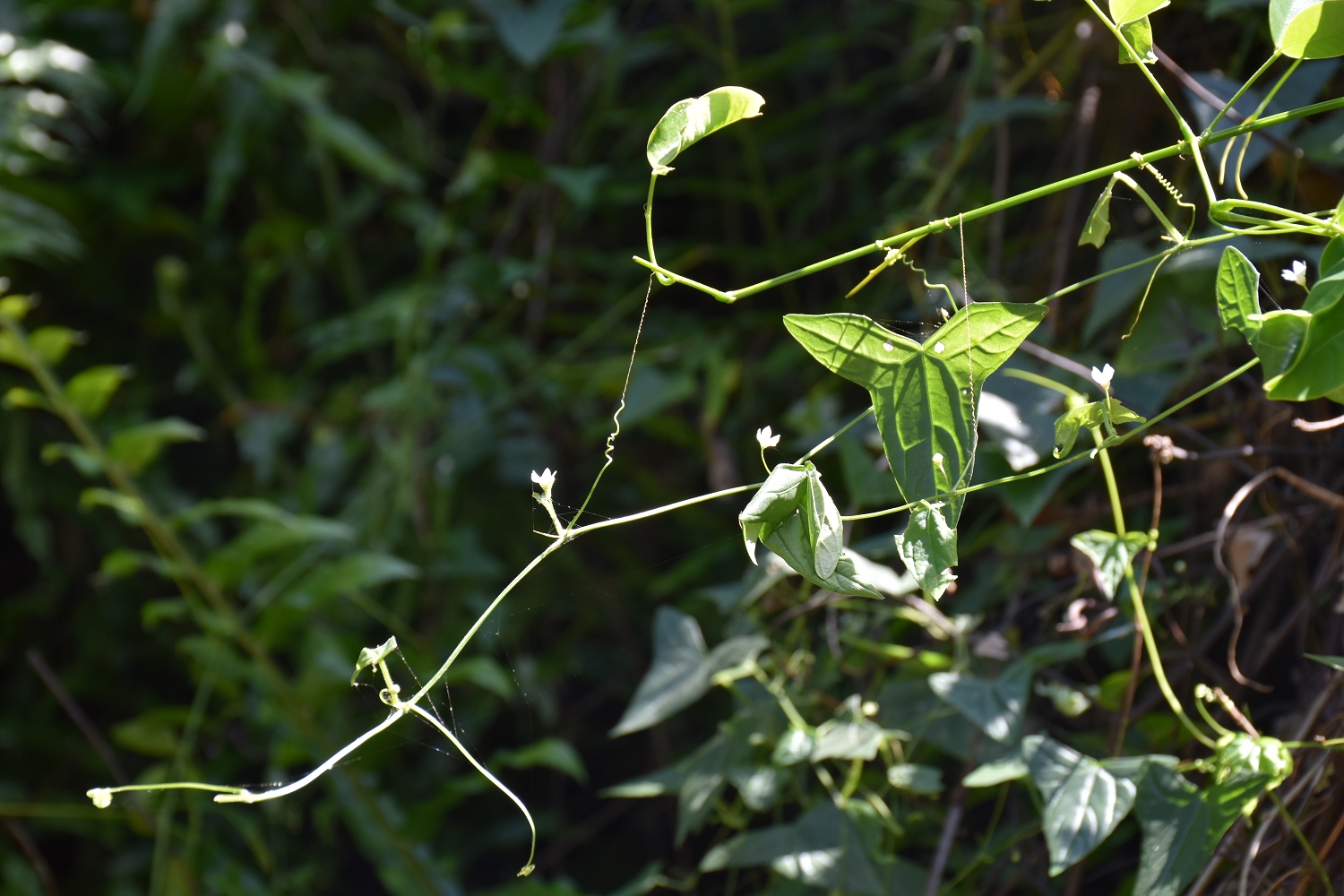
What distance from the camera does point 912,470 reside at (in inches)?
13.1

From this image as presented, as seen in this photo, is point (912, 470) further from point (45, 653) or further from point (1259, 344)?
point (45, 653)

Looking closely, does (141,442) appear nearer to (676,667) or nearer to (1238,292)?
(676,667)

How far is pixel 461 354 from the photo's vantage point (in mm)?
1013

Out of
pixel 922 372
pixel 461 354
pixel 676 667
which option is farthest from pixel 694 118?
pixel 461 354

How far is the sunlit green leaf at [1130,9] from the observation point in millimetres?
319

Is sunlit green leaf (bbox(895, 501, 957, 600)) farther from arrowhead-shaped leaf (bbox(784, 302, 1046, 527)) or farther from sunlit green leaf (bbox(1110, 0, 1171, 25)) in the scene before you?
sunlit green leaf (bbox(1110, 0, 1171, 25))

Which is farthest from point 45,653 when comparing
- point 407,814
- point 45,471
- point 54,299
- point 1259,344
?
point 1259,344

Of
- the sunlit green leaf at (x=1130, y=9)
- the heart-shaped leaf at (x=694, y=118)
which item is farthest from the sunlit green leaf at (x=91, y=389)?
the sunlit green leaf at (x=1130, y=9)

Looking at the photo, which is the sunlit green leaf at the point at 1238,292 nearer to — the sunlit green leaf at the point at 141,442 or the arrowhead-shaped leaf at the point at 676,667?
the arrowhead-shaped leaf at the point at 676,667

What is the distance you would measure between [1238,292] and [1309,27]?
9 cm

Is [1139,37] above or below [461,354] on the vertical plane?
above

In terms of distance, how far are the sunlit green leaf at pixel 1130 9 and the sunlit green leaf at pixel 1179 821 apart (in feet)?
1.03

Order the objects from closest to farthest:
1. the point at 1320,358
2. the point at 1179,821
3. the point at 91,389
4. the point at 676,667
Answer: the point at 1320,358 < the point at 1179,821 < the point at 676,667 < the point at 91,389

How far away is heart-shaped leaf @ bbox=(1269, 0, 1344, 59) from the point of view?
0.30 metres
